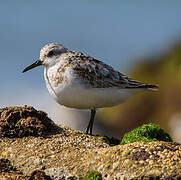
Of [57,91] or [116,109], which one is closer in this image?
[57,91]

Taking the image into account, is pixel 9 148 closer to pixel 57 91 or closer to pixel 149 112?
pixel 57 91

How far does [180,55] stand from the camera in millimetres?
26188

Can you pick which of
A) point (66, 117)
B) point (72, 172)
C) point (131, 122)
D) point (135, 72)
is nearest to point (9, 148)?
point (72, 172)

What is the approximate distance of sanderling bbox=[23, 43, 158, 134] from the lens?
10570mm

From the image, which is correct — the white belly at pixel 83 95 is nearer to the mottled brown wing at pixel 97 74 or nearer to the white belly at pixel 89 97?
the white belly at pixel 89 97

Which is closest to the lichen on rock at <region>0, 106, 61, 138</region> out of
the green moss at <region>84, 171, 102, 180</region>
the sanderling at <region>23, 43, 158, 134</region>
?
the sanderling at <region>23, 43, 158, 134</region>

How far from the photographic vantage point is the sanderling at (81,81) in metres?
10.6

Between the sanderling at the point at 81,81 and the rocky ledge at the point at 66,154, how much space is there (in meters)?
0.93

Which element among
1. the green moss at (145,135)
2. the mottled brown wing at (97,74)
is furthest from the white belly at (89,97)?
the green moss at (145,135)

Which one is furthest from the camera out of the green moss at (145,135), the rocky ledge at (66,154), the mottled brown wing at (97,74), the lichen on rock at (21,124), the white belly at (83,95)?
the mottled brown wing at (97,74)

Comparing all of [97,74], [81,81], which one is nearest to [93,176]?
[81,81]

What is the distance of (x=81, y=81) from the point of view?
418 inches

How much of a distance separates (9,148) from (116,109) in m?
16.6

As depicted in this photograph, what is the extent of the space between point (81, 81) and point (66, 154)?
9.06 feet
